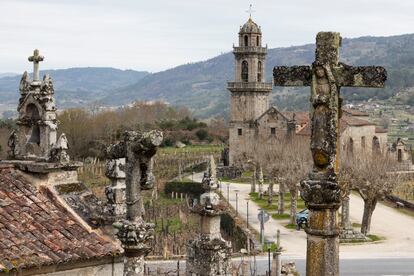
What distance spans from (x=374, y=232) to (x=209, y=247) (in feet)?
96.3

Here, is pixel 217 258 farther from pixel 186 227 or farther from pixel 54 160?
pixel 186 227

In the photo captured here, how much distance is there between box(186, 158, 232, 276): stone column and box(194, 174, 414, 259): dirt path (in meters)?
21.3

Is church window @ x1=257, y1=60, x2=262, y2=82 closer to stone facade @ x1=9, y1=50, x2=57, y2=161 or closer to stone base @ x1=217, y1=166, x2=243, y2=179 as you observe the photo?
stone base @ x1=217, y1=166, x2=243, y2=179

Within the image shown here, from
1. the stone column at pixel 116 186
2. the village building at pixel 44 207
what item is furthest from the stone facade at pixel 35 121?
the stone column at pixel 116 186

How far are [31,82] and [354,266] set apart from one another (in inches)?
781

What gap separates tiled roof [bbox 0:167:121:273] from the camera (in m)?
9.97

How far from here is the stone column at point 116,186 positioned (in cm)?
973

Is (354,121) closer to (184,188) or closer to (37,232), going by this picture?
(184,188)

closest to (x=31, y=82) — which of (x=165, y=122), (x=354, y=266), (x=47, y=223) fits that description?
(x=47, y=223)

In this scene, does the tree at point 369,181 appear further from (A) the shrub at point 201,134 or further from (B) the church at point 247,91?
(A) the shrub at point 201,134

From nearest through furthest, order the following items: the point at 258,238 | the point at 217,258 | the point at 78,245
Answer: the point at 217,258 < the point at 78,245 < the point at 258,238

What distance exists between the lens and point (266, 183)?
6175cm

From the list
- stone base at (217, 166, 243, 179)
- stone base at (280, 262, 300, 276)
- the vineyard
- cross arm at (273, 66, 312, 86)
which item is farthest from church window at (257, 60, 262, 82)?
cross arm at (273, 66, 312, 86)

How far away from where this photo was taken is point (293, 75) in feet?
21.9
